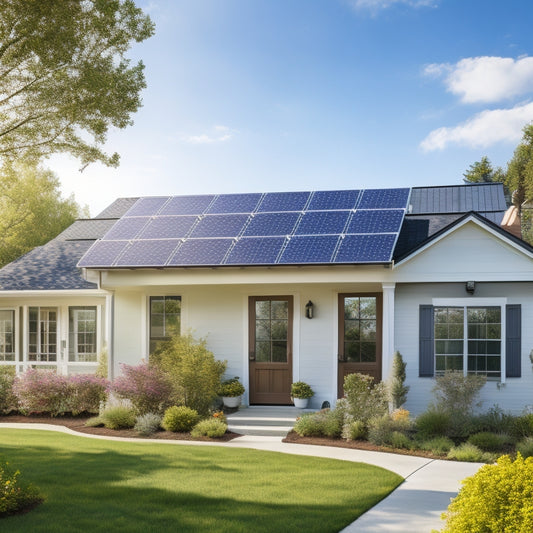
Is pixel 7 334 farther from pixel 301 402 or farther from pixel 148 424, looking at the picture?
pixel 301 402

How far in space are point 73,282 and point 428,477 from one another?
11.2 metres

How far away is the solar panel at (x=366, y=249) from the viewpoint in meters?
12.7

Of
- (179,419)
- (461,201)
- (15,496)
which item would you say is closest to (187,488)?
(15,496)

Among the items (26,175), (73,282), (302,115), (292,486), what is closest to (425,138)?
(302,115)

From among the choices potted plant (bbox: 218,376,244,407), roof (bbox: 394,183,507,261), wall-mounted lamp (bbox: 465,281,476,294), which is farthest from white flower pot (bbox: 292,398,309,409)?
roof (bbox: 394,183,507,261)

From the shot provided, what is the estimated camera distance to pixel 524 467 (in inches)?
196

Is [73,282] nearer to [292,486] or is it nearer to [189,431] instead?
[189,431]

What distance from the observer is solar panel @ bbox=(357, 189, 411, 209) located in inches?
576

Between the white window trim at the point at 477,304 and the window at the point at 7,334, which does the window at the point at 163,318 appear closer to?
the window at the point at 7,334

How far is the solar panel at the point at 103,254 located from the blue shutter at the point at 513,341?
859 centimetres

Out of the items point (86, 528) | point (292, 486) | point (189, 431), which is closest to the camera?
point (86, 528)

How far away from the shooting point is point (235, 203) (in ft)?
52.7

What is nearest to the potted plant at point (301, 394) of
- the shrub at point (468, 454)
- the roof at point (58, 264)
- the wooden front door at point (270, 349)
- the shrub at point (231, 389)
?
the wooden front door at point (270, 349)

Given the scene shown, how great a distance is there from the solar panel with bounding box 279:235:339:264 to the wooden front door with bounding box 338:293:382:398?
1448 mm
